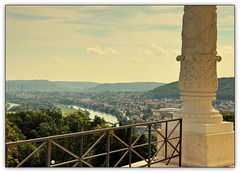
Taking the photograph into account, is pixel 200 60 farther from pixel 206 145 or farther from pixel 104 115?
pixel 104 115

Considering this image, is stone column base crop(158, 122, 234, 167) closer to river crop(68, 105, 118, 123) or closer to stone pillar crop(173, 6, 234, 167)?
stone pillar crop(173, 6, 234, 167)

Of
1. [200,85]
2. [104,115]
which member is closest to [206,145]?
[200,85]

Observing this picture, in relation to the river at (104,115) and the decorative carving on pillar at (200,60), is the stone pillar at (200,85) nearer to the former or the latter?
the decorative carving on pillar at (200,60)

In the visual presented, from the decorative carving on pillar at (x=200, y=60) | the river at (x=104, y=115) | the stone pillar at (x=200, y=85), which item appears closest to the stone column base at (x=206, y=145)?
the stone pillar at (x=200, y=85)

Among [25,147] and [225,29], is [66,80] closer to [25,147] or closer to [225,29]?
[25,147]

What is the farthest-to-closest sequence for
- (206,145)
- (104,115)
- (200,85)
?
(104,115) < (200,85) < (206,145)

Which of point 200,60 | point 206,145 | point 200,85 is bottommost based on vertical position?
point 206,145

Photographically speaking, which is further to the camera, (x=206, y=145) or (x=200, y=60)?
(x=200, y=60)

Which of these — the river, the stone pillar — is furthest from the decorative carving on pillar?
the river

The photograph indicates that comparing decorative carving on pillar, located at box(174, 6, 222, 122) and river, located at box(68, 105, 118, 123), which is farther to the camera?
river, located at box(68, 105, 118, 123)
